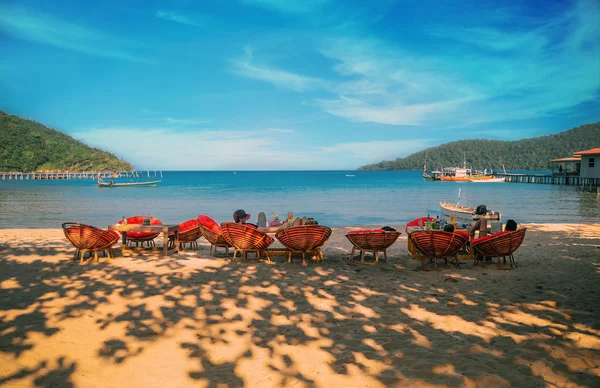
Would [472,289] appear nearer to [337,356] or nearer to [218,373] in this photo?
[337,356]

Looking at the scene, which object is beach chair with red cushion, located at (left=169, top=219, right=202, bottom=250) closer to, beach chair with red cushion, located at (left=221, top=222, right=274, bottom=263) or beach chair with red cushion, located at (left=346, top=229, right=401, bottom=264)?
beach chair with red cushion, located at (left=221, top=222, right=274, bottom=263)

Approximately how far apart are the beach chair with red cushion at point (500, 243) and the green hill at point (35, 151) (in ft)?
455

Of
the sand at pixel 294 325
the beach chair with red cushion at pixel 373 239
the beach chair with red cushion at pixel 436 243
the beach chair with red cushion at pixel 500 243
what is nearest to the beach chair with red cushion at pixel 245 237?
the sand at pixel 294 325

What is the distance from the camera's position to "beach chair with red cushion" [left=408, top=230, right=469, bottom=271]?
7.78 metres

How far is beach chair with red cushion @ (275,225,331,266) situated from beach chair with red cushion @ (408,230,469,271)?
182cm

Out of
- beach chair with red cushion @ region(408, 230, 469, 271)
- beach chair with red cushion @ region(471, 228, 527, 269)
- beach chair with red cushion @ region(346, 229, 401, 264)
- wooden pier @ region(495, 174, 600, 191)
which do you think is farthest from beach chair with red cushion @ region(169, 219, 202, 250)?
wooden pier @ region(495, 174, 600, 191)

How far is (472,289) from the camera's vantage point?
21.8 ft

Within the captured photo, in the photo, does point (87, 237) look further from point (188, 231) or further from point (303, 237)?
point (303, 237)

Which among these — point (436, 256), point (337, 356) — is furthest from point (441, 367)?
point (436, 256)

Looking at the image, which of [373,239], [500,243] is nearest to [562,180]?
[500,243]

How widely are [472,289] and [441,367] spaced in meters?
3.11

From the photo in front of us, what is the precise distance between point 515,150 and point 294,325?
604ft

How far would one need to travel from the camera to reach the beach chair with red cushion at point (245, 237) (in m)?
8.33

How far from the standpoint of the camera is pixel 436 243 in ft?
25.8
